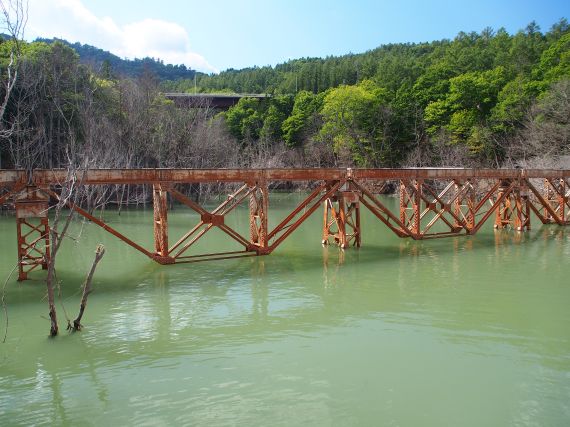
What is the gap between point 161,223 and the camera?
1502 cm

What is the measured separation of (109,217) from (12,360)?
84.4 feet

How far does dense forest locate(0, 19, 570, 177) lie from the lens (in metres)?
36.0

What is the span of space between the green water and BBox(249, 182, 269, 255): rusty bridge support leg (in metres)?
0.89

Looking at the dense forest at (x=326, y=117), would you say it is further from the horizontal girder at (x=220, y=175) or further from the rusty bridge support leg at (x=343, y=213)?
the rusty bridge support leg at (x=343, y=213)

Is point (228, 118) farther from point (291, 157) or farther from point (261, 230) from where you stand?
point (261, 230)

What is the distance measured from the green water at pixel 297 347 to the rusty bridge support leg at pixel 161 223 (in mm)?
399

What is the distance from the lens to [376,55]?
105m

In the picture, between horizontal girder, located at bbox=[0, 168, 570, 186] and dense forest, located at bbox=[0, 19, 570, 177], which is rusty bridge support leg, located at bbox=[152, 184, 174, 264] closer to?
horizontal girder, located at bbox=[0, 168, 570, 186]

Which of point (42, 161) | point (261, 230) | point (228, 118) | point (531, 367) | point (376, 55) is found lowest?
point (531, 367)

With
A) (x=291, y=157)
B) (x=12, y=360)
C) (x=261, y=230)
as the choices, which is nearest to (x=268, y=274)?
(x=261, y=230)

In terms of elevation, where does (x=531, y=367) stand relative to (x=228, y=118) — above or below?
below

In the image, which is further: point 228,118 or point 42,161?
point 228,118

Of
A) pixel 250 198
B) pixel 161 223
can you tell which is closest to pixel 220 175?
pixel 250 198

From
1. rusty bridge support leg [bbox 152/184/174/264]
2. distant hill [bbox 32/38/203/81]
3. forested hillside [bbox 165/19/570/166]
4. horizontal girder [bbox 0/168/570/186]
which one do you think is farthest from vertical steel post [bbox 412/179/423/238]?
distant hill [bbox 32/38/203/81]
